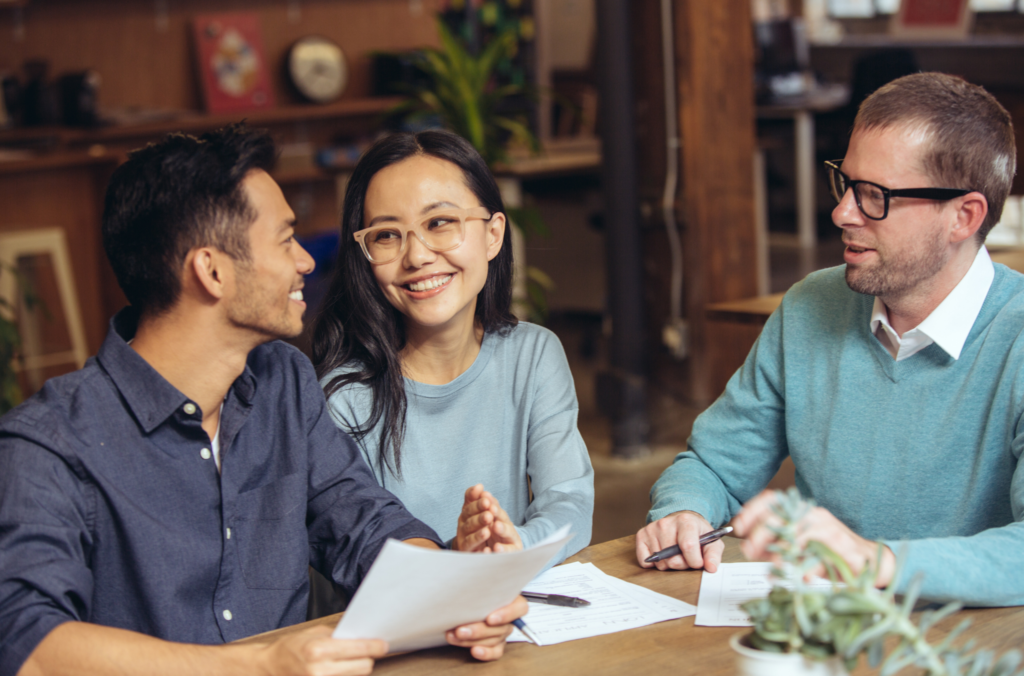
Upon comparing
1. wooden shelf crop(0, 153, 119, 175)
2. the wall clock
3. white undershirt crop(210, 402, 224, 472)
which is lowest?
white undershirt crop(210, 402, 224, 472)

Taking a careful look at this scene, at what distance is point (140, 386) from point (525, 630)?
0.59 m

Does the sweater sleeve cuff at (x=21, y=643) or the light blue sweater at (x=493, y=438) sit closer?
the sweater sleeve cuff at (x=21, y=643)

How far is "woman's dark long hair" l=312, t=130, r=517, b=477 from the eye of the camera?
67.7 inches

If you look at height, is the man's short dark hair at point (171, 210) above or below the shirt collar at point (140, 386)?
above

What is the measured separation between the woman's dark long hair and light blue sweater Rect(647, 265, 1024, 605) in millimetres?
466

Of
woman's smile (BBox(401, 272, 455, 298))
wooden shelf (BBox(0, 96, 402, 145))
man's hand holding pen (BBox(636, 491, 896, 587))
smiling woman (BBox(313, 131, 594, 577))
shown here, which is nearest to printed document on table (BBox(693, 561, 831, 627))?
man's hand holding pen (BBox(636, 491, 896, 587))

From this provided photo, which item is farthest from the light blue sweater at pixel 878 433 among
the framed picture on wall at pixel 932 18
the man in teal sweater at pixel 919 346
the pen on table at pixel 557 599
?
A: the framed picture on wall at pixel 932 18

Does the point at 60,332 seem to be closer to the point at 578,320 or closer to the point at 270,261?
the point at 578,320

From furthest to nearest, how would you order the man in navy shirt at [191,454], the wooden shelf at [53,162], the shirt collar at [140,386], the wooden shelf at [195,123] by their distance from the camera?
the wooden shelf at [195,123], the wooden shelf at [53,162], the shirt collar at [140,386], the man in navy shirt at [191,454]

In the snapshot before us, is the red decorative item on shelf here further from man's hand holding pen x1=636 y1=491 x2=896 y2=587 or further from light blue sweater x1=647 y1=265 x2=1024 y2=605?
man's hand holding pen x1=636 y1=491 x2=896 y2=587

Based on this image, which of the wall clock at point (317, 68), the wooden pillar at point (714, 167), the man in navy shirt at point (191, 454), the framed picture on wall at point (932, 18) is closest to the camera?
the man in navy shirt at point (191, 454)

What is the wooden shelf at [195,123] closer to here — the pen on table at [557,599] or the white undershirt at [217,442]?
the white undershirt at [217,442]

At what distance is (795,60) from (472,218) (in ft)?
22.9

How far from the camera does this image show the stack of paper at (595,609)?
1.21 meters
